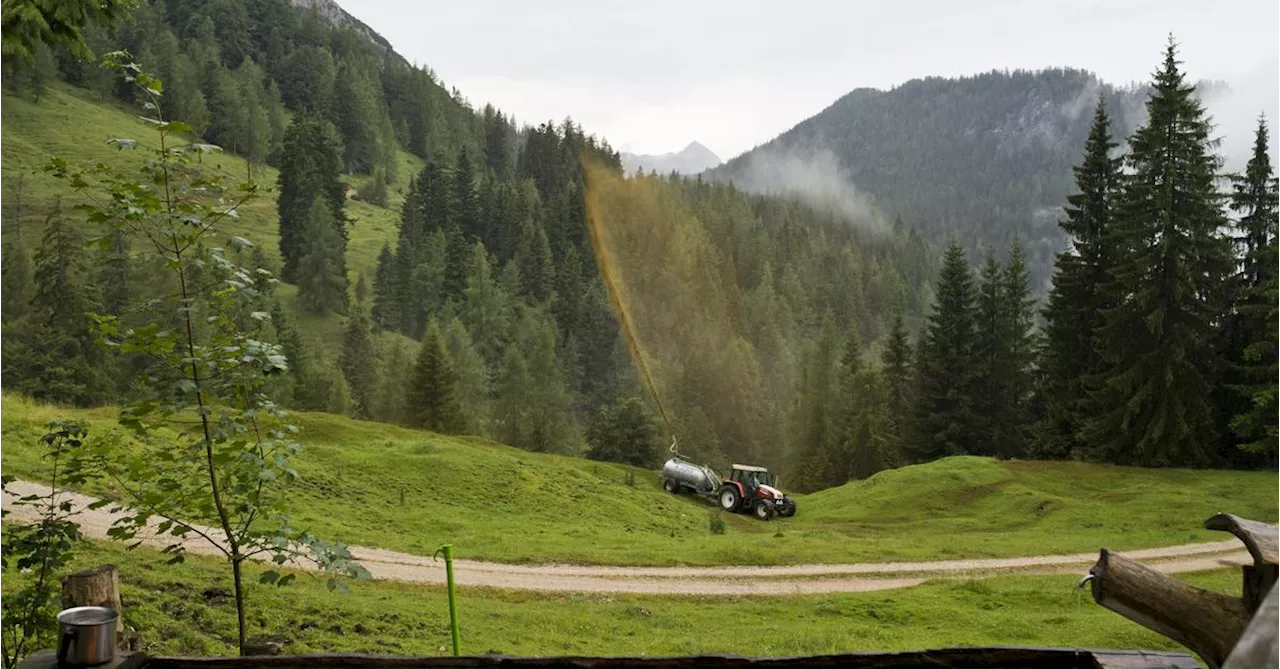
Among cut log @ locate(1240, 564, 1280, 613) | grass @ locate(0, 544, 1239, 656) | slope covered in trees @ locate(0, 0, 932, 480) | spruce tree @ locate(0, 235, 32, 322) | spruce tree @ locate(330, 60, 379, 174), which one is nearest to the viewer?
cut log @ locate(1240, 564, 1280, 613)

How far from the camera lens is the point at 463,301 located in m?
119

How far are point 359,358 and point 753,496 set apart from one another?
6391cm

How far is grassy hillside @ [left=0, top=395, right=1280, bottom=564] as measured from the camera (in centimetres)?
2833

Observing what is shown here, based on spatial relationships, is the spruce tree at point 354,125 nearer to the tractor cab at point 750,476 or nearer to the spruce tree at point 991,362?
the spruce tree at point 991,362

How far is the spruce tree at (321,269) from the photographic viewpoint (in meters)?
113

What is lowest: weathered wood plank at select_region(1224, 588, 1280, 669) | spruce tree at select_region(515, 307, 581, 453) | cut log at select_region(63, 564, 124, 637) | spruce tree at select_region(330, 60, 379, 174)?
spruce tree at select_region(515, 307, 581, 453)

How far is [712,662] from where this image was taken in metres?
4.66

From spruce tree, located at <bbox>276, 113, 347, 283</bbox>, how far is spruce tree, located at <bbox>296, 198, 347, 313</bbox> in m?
1.46

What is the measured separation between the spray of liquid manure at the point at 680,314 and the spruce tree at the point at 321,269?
35273 millimetres

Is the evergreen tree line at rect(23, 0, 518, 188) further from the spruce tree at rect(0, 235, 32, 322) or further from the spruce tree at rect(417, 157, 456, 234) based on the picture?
the spruce tree at rect(0, 235, 32, 322)

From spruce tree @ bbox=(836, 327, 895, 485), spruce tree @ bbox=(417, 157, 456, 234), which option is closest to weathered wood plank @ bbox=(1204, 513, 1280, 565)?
spruce tree @ bbox=(836, 327, 895, 485)

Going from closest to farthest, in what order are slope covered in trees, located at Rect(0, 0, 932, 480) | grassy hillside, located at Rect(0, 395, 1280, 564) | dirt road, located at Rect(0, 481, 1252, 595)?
dirt road, located at Rect(0, 481, 1252, 595) < grassy hillside, located at Rect(0, 395, 1280, 564) < slope covered in trees, located at Rect(0, 0, 932, 480)

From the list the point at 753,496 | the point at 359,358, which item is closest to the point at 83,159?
the point at 359,358

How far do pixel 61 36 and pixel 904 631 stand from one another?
1661 cm
